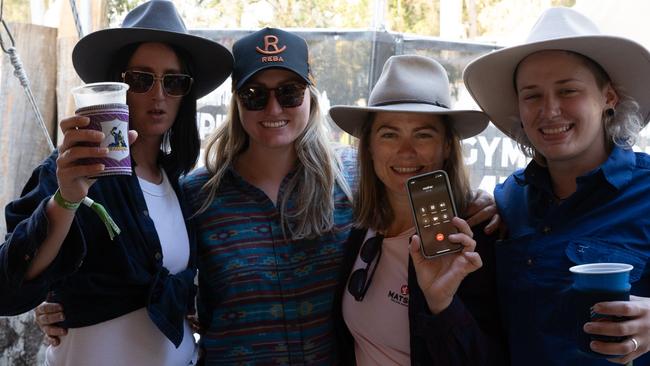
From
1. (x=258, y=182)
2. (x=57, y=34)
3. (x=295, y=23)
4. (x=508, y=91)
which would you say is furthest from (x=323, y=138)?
(x=295, y=23)

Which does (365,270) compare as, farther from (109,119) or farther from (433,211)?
(109,119)

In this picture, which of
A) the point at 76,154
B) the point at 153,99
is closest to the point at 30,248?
the point at 76,154

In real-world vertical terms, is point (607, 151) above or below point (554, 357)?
above

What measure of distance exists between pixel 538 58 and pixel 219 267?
1.44 meters

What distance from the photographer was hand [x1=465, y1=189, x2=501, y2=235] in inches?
92.7

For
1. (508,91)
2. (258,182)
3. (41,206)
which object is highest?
(508,91)

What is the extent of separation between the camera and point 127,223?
2.39m

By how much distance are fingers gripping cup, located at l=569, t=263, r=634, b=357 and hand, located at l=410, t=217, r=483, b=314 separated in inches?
14.5

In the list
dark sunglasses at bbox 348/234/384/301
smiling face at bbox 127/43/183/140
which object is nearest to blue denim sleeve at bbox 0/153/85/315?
smiling face at bbox 127/43/183/140

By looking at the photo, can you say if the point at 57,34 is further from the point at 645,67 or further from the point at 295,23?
the point at 295,23

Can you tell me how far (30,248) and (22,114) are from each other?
9.02ft

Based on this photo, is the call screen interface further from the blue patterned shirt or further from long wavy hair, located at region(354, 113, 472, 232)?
the blue patterned shirt

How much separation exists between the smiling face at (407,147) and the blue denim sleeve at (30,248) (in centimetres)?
113

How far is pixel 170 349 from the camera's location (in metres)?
2.51
